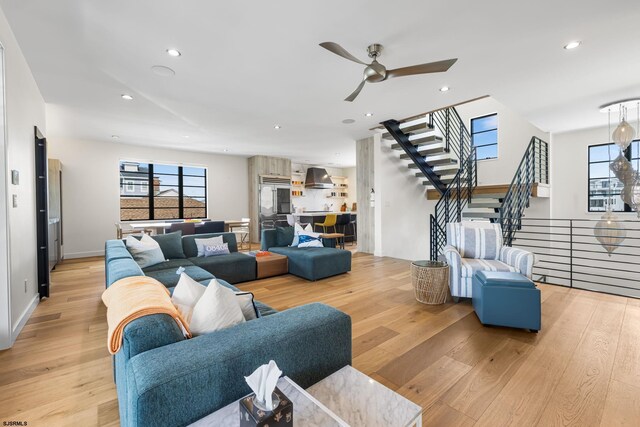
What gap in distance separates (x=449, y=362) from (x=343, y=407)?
1364 millimetres

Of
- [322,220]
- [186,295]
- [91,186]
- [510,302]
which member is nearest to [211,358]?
[186,295]

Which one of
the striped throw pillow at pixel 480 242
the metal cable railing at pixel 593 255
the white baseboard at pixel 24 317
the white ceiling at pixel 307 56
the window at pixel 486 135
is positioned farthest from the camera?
the window at pixel 486 135

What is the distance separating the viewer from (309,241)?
488 cm

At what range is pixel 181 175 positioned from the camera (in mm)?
7645

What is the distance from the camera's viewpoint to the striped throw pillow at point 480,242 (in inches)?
142

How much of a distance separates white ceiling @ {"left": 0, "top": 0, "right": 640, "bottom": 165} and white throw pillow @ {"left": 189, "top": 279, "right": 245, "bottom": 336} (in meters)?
2.15

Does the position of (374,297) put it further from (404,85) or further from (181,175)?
(181,175)

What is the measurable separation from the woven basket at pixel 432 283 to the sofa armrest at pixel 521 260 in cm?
76

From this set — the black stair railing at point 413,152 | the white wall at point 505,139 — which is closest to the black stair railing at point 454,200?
the black stair railing at point 413,152

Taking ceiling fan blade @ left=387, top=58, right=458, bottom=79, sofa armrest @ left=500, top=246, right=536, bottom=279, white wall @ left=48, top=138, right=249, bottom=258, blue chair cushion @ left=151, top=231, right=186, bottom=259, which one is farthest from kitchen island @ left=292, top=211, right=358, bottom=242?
ceiling fan blade @ left=387, top=58, right=458, bottom=79

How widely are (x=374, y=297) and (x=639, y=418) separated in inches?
88.3

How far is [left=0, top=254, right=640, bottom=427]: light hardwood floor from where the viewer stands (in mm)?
1616

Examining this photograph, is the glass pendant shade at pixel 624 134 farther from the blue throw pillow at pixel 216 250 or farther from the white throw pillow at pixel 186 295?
the blue throw pillow at pixel 216 250

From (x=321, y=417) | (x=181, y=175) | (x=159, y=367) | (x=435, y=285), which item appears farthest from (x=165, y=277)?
(x=181, y=175)
